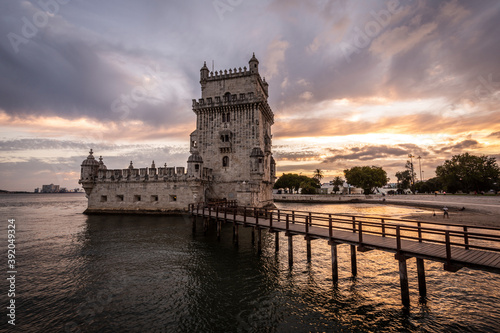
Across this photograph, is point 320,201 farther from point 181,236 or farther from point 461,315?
point 461,315

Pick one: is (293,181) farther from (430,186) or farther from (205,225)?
(205,225)

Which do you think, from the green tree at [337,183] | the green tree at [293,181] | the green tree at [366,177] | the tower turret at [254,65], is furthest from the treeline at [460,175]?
the tower turret at [254,65]

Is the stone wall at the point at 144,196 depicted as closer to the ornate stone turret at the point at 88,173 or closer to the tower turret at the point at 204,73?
the ornate stone turret at the point at 88,173

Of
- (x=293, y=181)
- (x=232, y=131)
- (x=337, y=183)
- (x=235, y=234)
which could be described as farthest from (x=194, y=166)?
(x=337, y=183)

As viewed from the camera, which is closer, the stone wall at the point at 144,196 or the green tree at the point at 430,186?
the stone wall at the point at 144,196

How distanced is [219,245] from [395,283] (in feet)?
42.8

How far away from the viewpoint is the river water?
8.92m

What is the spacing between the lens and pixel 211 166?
37.4m

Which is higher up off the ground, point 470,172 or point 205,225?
point 470,172

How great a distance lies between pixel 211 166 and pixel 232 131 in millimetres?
6483

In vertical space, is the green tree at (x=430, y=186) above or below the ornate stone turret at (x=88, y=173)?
below

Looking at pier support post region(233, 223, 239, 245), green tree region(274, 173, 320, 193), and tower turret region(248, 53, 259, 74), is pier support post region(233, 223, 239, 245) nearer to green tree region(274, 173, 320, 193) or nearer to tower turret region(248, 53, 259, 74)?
tower turret region(248, 53, 259, 74)

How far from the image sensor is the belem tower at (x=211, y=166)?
116 feet

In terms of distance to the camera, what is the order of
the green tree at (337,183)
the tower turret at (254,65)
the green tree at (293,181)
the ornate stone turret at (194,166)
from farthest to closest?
the green tree at (337,183)
the green tree at (293,181)
the tower turret at (254,65)
the ornate stone turret at (194,166)
